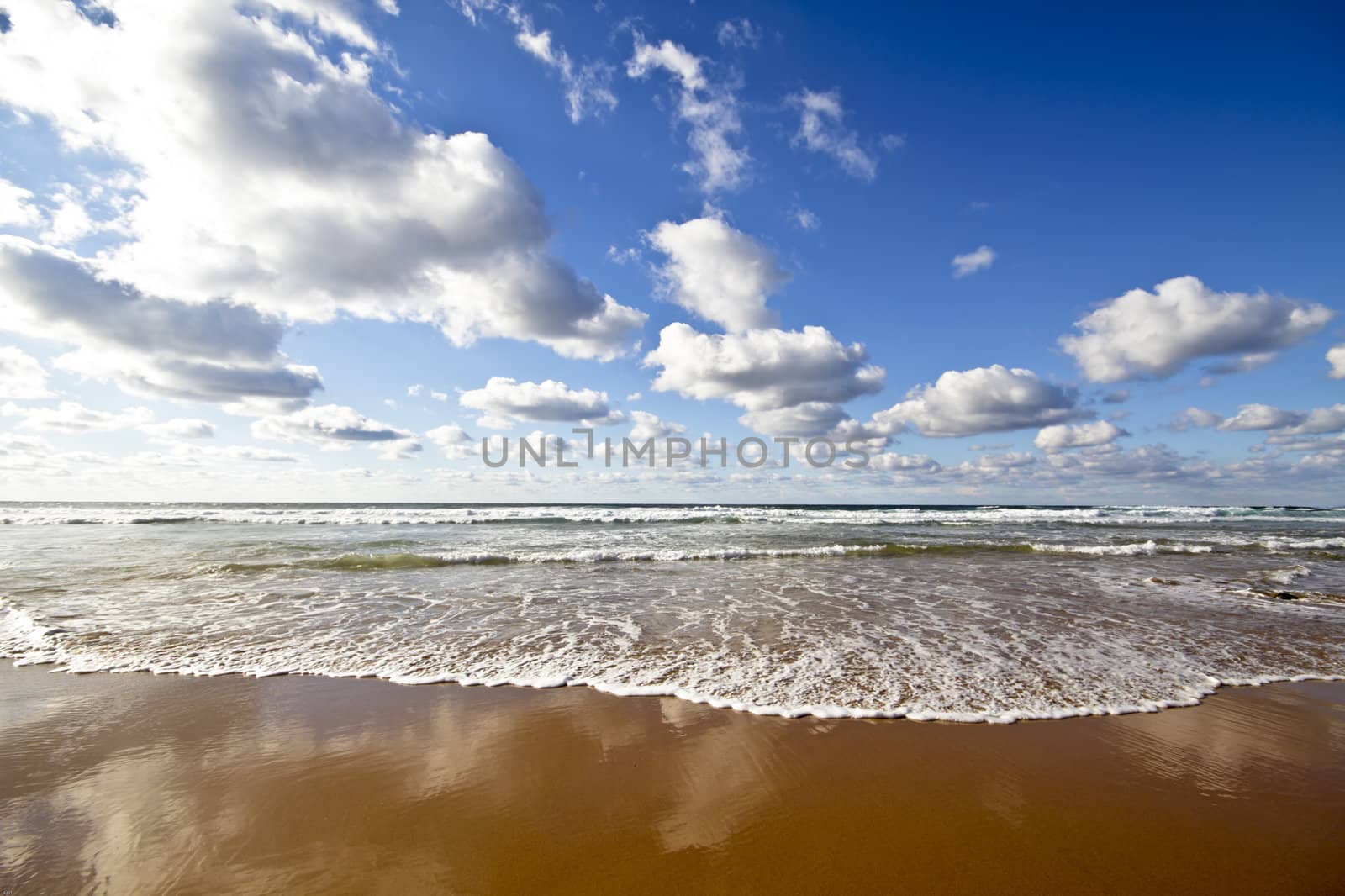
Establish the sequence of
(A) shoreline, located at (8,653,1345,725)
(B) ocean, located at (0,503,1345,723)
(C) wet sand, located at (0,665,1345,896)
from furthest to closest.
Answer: (B) ocean, located at (0,503,1345,723) → (A) shoreline, located at (8,653,1345,725) → (C) wet sand, located at (0,665,1345,896)

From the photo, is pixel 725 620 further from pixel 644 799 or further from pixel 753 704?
pixel 644 799

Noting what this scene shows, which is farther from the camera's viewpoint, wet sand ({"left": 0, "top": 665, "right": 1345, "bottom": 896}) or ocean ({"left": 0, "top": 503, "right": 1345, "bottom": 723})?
ocean ({"left": 0, "top": 503, "right": 1345, "bottom": 723})

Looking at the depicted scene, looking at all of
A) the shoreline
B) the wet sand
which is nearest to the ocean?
the shoreline

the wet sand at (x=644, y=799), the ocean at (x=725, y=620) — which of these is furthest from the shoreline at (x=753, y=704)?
the wet sand at (x=644, y=799)

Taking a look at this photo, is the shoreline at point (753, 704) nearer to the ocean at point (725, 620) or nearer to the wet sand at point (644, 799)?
the ocean at point (725, 620)

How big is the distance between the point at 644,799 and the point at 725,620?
5.07 metres

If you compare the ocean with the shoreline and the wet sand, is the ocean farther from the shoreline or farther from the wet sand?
the wet sand

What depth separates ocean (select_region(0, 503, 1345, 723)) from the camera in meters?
5.75

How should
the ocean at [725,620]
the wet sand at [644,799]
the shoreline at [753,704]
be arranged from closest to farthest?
1. the wet sand at [644,799]
2. the shoreline at [753,704]
3. the ocean at [725,620]

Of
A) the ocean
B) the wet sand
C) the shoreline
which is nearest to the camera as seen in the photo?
the wet sand

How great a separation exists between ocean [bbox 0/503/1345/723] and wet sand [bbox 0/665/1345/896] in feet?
2.44

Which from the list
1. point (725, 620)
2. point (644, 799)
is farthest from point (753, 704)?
point (725, 620)

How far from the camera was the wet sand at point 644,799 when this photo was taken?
111 inches

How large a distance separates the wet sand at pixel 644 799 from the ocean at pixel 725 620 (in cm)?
74
